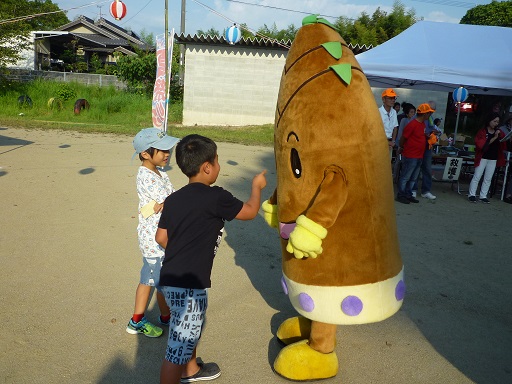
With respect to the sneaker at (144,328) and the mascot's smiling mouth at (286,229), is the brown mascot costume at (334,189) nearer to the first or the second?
the mascot's smiling mouth at (286,229)

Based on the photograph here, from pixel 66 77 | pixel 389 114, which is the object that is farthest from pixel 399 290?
pixel 66 77

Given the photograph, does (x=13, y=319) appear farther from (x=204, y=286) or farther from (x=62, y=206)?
(x=62, y=206)

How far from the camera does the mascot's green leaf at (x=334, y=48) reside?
268cm

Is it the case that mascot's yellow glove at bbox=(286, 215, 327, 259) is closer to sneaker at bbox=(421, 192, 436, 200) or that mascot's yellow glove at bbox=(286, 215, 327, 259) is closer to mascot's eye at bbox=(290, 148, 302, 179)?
mascot's eye at bbox=(290, 148, 302, 179)

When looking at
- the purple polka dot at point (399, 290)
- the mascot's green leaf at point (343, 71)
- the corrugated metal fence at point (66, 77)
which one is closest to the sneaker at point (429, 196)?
the purple polka dot at point (399, 290)

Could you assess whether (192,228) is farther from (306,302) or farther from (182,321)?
(306,302)

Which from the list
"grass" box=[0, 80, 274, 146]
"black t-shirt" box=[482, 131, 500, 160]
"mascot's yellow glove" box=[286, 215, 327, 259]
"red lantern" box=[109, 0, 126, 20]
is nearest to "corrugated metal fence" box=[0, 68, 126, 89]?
"grass" box=[0, 80, 274, 146]

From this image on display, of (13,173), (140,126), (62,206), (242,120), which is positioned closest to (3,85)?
(140,126)

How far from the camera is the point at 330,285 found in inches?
105

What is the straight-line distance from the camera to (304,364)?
2863 millimetres

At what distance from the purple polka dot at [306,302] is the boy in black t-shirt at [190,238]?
606 mm

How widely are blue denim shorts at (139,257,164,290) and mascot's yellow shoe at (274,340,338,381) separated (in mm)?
963

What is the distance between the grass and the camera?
560 inches

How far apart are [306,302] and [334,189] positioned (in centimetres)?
71
